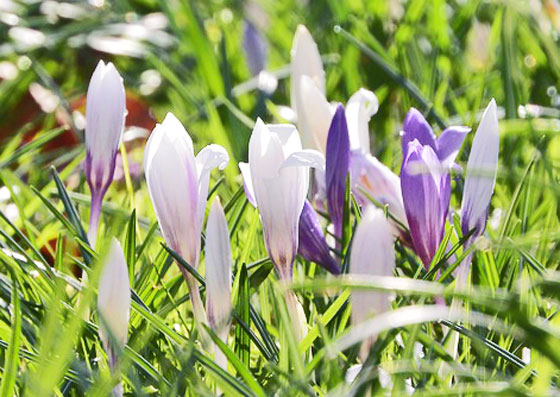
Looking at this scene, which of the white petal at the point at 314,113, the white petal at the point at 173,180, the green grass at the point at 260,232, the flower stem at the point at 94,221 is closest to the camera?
the green grass at the point at 260,232

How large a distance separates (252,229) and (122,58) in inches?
50.3

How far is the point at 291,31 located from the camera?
188 centimetres

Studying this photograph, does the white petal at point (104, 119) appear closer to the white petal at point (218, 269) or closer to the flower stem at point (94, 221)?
the flower stem at point (94, 221)

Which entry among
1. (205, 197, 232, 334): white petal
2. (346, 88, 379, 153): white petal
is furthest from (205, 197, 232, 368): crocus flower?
(346, 88, 379, 153): white petal

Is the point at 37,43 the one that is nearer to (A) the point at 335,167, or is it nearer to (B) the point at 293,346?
(A) the point at 335,167

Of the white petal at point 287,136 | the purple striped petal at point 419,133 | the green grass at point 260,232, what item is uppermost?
the white petal at point 287,136

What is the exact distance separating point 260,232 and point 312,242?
231mm

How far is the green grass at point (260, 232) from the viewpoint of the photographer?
24.9 inches

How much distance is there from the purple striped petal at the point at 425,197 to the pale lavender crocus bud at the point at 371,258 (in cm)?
11

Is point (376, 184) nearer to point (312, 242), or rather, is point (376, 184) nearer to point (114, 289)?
point (312, 242)

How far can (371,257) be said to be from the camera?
656 mm

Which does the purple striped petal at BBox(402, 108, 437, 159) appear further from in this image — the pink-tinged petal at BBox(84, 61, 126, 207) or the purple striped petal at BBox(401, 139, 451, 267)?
the pink-tinged petal at BBox(84, 61, 126, 207)

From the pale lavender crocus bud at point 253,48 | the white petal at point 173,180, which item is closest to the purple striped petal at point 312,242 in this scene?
the white petal at point 173,180

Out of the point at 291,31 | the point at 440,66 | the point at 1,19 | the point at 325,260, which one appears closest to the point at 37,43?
the point at 1,19
